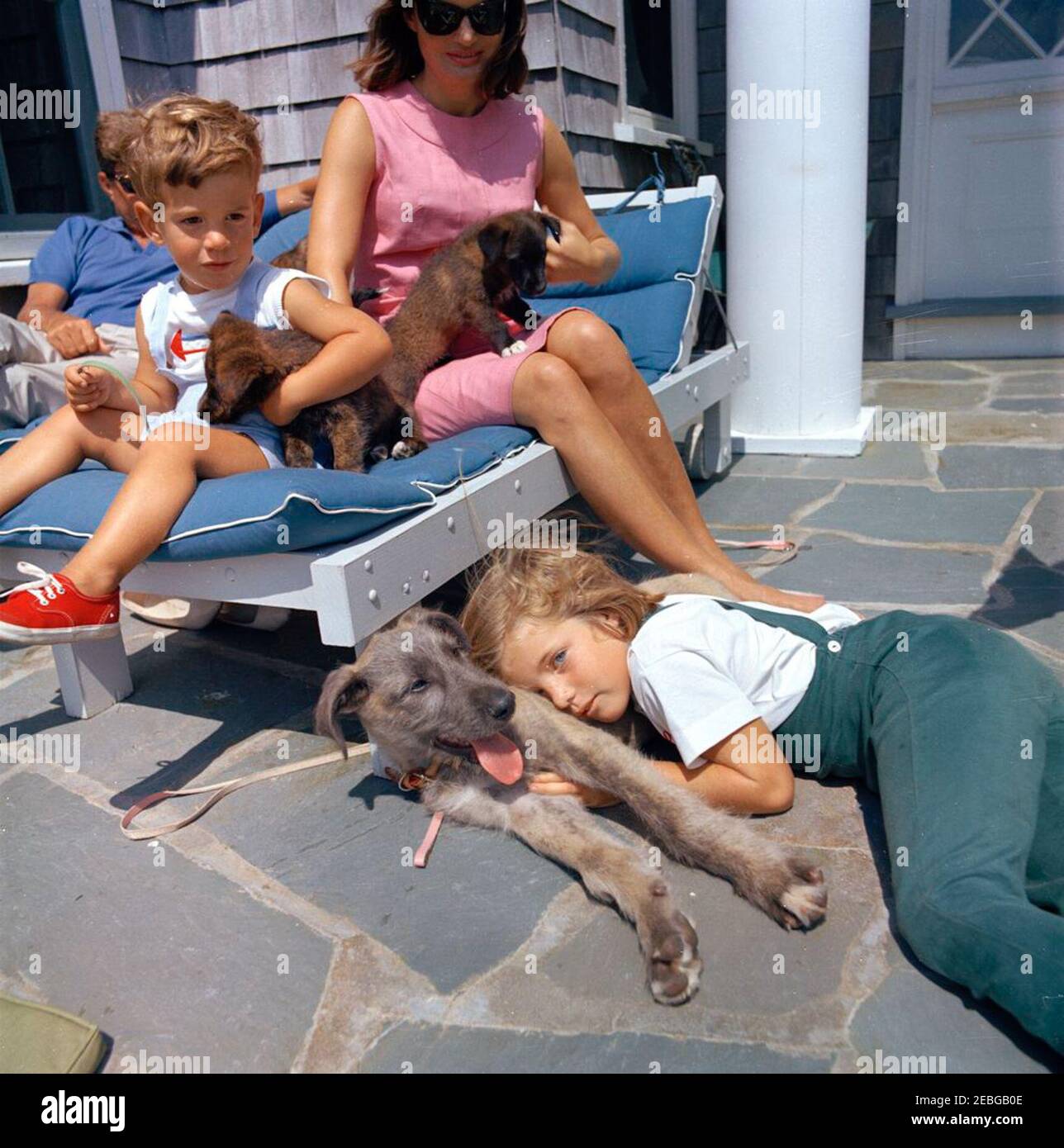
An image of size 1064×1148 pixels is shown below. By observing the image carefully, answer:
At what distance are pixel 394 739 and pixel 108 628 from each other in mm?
799

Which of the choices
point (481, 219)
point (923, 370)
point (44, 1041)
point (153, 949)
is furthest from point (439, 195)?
point (923, 370)

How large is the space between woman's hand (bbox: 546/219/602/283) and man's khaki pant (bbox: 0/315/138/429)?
155 cm

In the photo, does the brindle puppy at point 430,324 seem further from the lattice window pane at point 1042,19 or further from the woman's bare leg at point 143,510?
the lattice window pane at point 1042,19

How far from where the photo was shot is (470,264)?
3.45m

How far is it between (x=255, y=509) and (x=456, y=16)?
190 cm

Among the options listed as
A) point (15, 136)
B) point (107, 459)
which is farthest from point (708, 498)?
point (15, 136)

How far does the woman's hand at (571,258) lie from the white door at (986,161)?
5.18 metres

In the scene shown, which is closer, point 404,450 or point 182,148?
point 182,148

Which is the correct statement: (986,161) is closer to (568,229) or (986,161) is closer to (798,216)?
(798,216)

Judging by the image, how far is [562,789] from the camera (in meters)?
2.38

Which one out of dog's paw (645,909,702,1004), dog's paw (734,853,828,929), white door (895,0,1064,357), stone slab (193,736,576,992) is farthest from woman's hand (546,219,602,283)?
white door (895,0,1064,357)

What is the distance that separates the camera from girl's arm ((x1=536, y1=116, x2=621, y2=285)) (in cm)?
370

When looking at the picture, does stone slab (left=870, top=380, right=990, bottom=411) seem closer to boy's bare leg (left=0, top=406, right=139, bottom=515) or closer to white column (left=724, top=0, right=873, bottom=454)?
white column (left=724, top=0, right=873, bottom=454)
